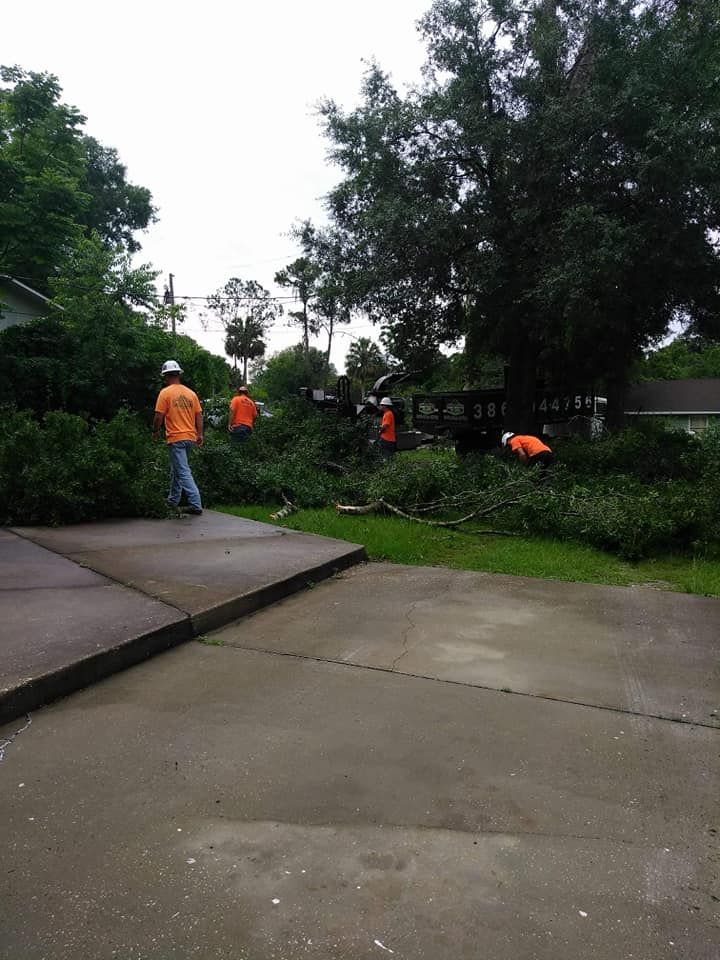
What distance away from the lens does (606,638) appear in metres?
4.55

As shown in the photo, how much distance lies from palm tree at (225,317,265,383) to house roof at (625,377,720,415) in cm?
3552

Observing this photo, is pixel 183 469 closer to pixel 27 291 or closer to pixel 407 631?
pixel 407 631

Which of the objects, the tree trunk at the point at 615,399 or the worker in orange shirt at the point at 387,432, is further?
the tree trunk at the point at 615,399

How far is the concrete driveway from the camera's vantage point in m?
2.00

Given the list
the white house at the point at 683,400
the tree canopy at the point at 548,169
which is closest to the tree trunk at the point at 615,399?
the tree canopy at the point at 548,169

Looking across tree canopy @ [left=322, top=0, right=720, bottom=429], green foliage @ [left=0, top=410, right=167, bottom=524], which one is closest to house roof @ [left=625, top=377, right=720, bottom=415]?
tree canopy @ [left=322, top=0, right=720, bottom=429]

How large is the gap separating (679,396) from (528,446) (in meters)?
41.2

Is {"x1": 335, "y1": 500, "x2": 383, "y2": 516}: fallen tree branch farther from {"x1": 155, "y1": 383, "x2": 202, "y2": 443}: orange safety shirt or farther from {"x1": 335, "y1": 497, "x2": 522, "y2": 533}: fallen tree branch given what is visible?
{"x1": 155, "y1": 383, "x2": 202, "y2": 443}: orange safety shirt

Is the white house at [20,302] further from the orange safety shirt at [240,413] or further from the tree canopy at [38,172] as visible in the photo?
the orange safety shirt at [240,413]

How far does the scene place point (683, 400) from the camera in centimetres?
4675

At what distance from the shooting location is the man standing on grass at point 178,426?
27.9ft

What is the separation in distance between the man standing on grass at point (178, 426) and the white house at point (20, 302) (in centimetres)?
1614

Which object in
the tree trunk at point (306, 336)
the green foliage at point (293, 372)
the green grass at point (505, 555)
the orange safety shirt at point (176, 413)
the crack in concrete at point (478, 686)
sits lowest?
the crack in concrete at point (478, 686)

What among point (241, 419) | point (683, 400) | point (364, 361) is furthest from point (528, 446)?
point (364, 361)
